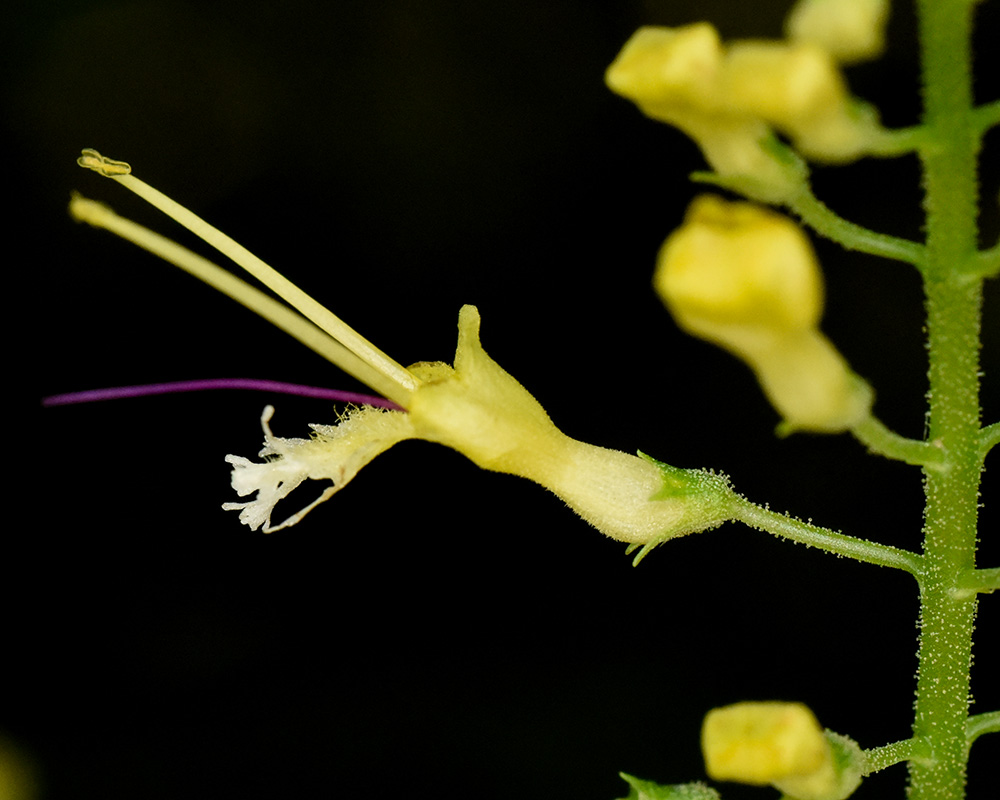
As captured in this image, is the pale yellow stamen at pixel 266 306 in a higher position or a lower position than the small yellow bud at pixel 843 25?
lower

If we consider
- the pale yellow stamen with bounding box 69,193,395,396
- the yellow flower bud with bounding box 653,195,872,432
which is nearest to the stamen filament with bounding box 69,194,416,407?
the pale yellow stamen with bounding box 69,193,395,396

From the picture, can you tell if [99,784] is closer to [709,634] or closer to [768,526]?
[709,634]

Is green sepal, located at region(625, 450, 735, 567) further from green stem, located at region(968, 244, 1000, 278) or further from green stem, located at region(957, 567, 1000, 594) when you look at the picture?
green stem, located at region(968, 244, 1000, 278)

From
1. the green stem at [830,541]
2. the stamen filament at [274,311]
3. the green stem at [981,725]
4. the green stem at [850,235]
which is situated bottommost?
the green stem at [981,725]

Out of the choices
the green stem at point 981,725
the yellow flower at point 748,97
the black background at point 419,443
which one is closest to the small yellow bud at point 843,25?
the yellow flower at point 748,97

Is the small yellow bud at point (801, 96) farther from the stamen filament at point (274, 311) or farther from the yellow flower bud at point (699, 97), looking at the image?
the stamen filament at point (274, 311)

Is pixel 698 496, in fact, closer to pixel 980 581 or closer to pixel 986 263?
pixel 980 581

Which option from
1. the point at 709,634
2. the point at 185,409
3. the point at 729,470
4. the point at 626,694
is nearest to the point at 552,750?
the point at 626,694
